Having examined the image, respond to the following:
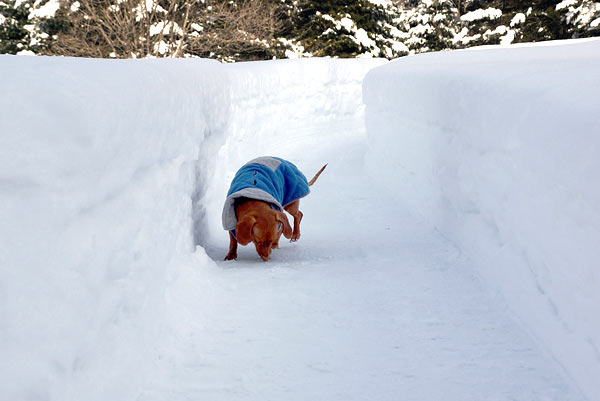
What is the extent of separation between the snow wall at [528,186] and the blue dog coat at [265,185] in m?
1.06

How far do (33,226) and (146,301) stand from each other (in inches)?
37.2

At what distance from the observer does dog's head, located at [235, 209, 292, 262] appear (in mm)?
3359

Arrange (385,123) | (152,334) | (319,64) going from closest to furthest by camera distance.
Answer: (152,334)
(385,123)
(319,64)

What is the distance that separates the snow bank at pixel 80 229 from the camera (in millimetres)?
1222

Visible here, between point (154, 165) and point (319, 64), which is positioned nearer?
point (154, 165)

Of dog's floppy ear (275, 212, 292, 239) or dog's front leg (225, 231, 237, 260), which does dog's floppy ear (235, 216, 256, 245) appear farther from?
dog's front leg (225, 231, 237, 260)

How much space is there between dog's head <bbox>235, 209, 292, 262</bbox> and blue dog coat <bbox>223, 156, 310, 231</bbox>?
0.37ft

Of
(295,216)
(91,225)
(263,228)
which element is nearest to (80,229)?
(91,225)

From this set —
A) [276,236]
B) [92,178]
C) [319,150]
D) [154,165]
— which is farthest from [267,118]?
[92,178]

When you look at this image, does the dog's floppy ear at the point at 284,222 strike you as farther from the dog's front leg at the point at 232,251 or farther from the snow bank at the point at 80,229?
the snow bank at the point at 80,229

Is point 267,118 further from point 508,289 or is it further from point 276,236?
point 508,289

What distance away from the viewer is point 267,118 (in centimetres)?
827

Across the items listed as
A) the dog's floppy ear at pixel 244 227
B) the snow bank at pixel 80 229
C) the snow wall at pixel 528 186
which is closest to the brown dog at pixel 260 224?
the dog's floppy ear at pixel 244 227

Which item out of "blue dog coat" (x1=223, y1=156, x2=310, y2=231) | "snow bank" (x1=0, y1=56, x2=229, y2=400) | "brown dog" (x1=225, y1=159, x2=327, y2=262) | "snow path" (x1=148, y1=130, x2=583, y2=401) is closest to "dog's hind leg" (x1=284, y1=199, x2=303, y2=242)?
"blue dog coat" (x1=223, y1=156, x2=310, y2=231)
